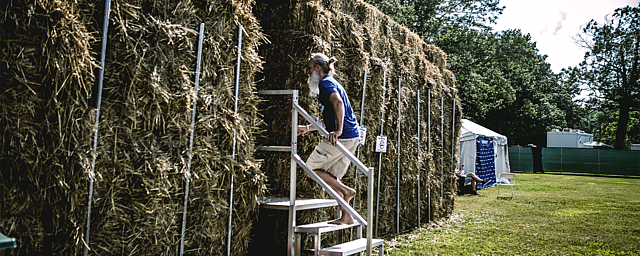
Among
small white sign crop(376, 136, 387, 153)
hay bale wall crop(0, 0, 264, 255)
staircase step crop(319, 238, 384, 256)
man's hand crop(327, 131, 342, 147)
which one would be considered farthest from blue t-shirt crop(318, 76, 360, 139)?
small white sign crop(376, 136, 387, 153)

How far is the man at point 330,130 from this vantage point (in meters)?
5.35

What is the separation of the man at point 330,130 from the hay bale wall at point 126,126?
0.68 m

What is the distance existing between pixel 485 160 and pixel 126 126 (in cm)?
1882

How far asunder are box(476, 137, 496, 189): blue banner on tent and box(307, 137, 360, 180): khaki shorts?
51.5ft

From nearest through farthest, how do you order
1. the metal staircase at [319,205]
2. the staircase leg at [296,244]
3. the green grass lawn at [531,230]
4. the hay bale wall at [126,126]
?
the hay bale wall at [126,126] → the metal staircase at [319,205] → the staircase leg at [296,244] → the green grass lawn at [531,230]

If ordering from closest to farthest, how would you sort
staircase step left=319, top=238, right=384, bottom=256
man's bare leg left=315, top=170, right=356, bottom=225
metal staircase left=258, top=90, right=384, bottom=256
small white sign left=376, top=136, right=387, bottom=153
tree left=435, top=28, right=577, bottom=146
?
1. staircase step left=319, top=238, right=384, bottom=256
2. metal staircase left=258, top=90, right=384, bottom=256
3. man's bare leg left=315, top=170, right=356, bottom=225
4. small white sign left=376, top=136, right=387, bottom=153
5. tree left=435, top=28, right=577, bottom=146

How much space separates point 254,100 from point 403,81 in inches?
182

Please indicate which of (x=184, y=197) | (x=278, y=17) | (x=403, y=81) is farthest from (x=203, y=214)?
(x=403, y=81)

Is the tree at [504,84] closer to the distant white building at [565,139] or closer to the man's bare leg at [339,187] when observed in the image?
the distant white building at [565,139]

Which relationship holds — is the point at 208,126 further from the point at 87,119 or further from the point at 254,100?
the point at 87,119

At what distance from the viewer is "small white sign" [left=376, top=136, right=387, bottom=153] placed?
324 inches

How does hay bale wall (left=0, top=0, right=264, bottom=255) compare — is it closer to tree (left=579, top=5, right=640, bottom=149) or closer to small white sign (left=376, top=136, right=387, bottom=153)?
small white sign (left=376, top=136, right=387, bottom=153)

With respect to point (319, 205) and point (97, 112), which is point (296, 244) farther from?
point (97, 112)

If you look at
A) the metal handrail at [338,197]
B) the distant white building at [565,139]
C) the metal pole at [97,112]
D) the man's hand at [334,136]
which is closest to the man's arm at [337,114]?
the man's hand at [334,136]
